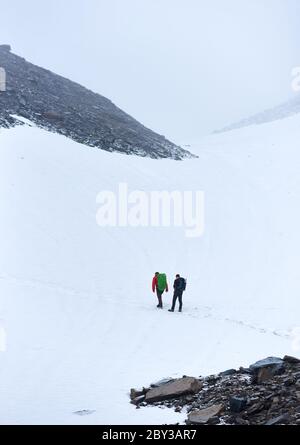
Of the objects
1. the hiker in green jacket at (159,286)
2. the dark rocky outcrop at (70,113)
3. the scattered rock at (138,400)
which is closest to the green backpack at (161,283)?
the hiker in green jacket at (159,286)

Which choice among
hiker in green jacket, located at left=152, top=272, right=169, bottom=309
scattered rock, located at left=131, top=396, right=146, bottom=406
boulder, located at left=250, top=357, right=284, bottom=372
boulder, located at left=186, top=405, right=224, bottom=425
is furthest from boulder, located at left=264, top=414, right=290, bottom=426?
hiker in green jacket, located at left=152, top=272, right=169, bottom=309

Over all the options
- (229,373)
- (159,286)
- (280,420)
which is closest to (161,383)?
(229,373)

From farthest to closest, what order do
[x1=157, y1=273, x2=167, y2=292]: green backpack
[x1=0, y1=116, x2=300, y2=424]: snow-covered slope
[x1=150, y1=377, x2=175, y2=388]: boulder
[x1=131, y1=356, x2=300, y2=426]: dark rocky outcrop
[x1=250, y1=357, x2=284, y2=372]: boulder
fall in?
[x1=157, y1=273, x2=167, y2=292]: green backpack < [x1=0, y1=116, x2=300, y2=424]: snow-covered slope < [x1=150, y1=377, x2=175, y2=388]: boulder < [x1=250, y1=357, x2=284, y2=372]: boulder < [x1=131, y1=356, x2=300, y2=426]: dark rocky outcrop

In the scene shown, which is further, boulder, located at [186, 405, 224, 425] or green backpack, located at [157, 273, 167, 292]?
green backpack, located at [157, 273, 167, 292]

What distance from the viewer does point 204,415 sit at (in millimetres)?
8867

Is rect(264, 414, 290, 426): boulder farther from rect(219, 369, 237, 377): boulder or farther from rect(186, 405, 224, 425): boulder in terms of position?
rect(219, 369, 237, 377): boulder

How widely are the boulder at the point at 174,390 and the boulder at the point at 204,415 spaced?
3.91 feet

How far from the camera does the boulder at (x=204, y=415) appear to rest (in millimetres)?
8695

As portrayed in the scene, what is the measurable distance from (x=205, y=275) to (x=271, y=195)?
41.7 feet

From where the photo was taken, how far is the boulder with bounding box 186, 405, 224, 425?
870cm

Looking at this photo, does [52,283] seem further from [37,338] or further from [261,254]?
[261,254]

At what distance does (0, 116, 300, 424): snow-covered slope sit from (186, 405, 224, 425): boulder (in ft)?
1.55

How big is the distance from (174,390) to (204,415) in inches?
61.5

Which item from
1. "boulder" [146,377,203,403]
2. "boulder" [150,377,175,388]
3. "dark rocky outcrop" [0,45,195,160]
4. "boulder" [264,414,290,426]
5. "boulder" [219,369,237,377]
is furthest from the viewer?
"dark rocky outcrop" [0,45,195,160]
